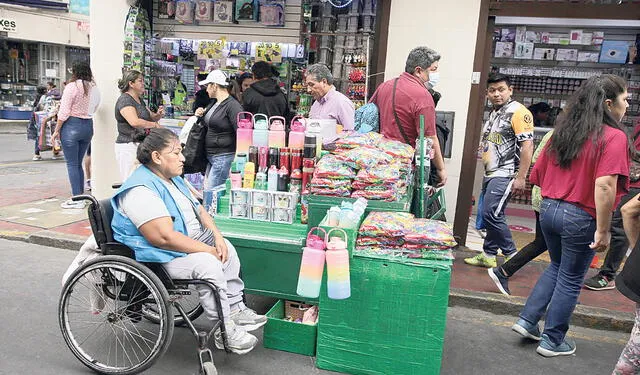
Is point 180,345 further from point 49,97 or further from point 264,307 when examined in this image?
point 49,97

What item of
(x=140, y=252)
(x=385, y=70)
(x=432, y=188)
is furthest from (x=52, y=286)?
(x=385, y=70)

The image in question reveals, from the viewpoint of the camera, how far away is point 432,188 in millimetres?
3902

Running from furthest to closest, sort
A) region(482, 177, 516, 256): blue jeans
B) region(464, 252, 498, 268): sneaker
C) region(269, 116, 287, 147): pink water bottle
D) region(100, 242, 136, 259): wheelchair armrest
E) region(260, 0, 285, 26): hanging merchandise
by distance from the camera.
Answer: region(260, 0, 285, 26): hanging merchandise
region(464, 252, 498, 268): sneaker
region(482, 177, 516, 256): blue jeans
region(269, 116, 287, 147): pink water bottle
region(100, 242, 136, 259): wheelchair armrest

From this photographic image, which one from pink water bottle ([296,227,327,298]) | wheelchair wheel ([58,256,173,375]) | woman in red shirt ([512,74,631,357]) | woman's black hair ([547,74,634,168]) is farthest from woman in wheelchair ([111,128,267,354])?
woman's black hair ([547,74,634,168])

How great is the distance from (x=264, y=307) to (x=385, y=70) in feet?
9.13

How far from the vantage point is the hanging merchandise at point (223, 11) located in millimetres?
6523

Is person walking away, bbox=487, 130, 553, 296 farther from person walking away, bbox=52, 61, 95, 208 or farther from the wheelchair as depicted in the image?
person walking away, bbox=52, 61, 95, 208

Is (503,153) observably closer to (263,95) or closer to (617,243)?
(617,243)

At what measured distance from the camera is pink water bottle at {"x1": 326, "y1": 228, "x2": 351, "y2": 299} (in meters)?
2.43

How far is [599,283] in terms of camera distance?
14.0 ft

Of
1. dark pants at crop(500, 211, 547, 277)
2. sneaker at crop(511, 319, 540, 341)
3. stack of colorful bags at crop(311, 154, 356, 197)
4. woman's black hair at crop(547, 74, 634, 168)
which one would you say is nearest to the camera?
woman's black hair at crop(547, 74, 634, 168)

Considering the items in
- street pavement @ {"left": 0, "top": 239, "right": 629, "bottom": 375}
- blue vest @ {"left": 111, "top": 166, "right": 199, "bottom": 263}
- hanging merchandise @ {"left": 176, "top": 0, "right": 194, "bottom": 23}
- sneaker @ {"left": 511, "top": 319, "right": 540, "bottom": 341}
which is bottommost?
street pavement @ {"left": 0, "top": 239, "right": 629, "bottom": 375}

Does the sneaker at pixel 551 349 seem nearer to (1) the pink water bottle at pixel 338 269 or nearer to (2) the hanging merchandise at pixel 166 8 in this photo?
(1) the pink water bottle at pixel 338 269

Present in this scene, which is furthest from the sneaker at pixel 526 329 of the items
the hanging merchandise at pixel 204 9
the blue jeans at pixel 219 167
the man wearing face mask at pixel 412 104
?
the hanging merchandise at pixel 204 9
